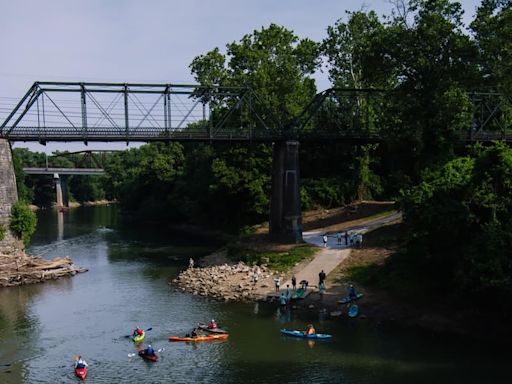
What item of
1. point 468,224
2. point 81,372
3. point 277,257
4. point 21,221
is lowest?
point 81,372

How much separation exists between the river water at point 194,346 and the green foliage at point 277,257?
9.47 metres

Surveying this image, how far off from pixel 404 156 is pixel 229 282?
32.5 metres

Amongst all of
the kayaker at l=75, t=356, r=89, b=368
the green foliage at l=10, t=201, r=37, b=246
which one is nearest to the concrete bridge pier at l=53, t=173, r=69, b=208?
the green foliage at l=10, t=201, r=37, b=246

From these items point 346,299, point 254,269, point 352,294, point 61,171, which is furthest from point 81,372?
point 61,171

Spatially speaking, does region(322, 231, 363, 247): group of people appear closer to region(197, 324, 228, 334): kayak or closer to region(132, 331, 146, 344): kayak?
region(197, 324, 228, 334): kayak

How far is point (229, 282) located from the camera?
188ft

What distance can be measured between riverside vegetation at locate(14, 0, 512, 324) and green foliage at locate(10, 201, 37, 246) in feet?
71.1

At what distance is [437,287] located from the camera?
46812 millimetres

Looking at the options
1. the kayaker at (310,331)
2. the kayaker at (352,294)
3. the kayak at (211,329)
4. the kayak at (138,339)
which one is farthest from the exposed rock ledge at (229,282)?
the kayak at (138,339)

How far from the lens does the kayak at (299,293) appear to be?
50344 mm

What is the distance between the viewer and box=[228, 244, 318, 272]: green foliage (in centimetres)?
6085

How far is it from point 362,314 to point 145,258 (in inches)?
1477

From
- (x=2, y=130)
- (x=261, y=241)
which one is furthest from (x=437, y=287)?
(x=2, y=130)

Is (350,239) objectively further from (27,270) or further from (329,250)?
(27,270)
